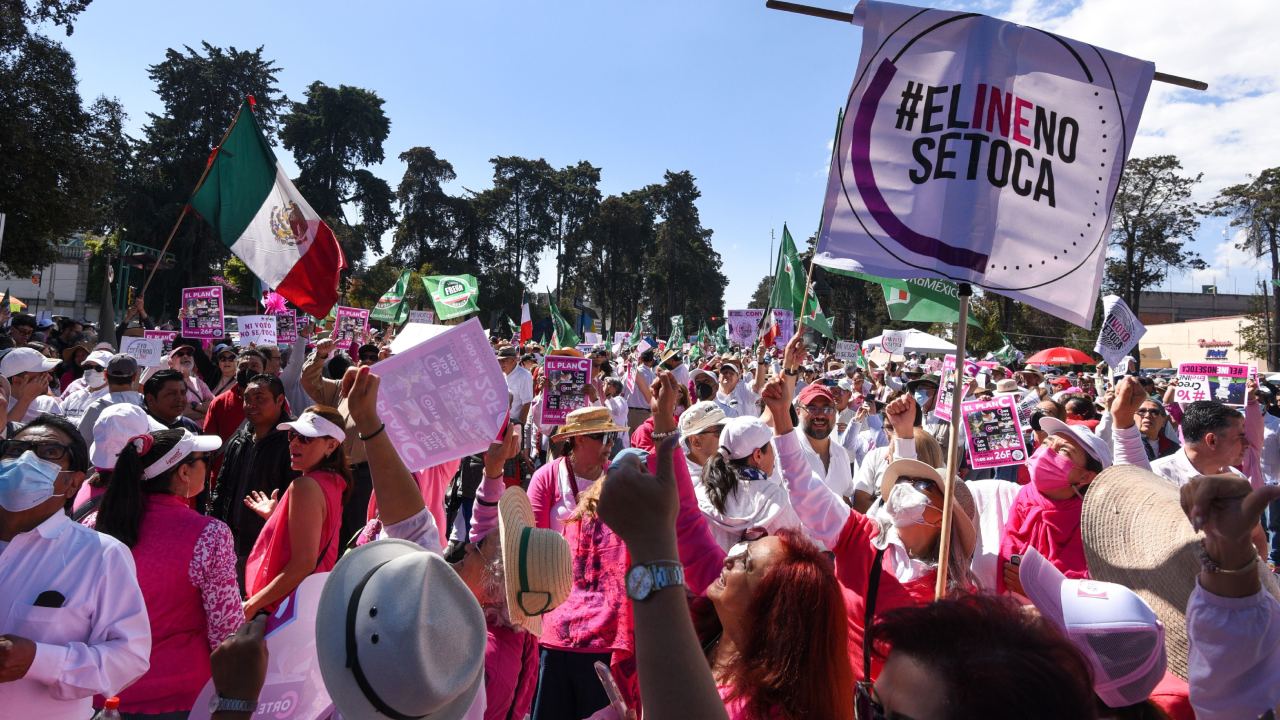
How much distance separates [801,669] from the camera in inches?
77.0

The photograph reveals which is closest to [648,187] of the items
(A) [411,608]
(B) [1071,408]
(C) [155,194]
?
(C) [155,194]


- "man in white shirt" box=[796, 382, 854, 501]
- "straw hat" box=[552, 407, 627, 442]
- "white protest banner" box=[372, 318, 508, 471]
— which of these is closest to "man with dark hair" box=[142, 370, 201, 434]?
"straw hat" box=[552, 407, 627, 442]

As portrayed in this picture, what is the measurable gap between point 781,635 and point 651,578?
901 millimetres

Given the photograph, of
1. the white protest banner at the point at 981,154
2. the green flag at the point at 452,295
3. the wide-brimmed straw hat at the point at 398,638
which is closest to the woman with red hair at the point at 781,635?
the wide-brimmed straw hat at the point at 398,638

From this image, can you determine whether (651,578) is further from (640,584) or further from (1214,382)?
(1214,382)

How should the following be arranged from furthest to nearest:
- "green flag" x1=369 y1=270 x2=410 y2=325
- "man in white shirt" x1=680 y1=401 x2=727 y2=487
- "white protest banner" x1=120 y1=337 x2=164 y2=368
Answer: "green flag" x1=369 y1=270 x2=410 y2=325, "white protest banner" x1=120 y1=337 x2=164 y2=368, "man in white shirt" x1=680 y1=401 x2=727 y2=487

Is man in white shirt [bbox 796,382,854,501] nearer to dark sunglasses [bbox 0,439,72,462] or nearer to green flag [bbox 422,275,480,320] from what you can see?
dark sunglasses [bbox 0,439,72,462]

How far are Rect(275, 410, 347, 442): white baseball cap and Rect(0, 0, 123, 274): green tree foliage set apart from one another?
20681 millimetres

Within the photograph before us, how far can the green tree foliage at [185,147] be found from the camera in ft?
124

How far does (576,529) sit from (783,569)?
155cm

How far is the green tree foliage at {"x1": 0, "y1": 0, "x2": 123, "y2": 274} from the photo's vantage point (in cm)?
1862

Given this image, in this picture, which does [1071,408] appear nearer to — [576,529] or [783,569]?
[576,529]

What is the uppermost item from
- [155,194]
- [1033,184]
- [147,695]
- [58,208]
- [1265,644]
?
[155,194]

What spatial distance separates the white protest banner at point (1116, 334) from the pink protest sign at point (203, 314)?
1061cm
